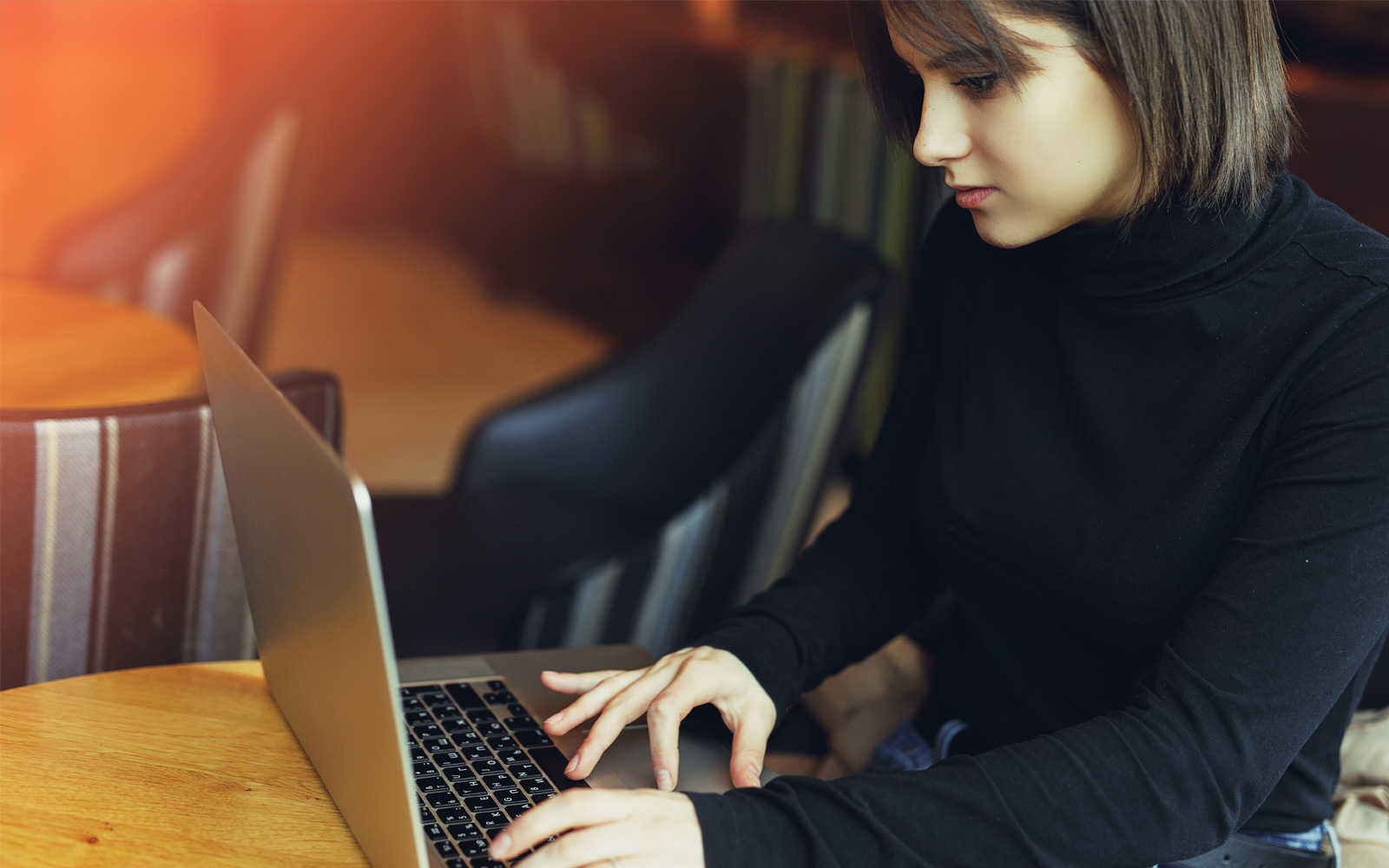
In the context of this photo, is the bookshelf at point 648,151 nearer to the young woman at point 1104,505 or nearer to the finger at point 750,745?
the young woman at point 1104,505

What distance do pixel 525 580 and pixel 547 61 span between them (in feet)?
10.2

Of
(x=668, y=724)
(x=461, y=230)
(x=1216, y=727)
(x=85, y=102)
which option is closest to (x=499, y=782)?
(x=668, y=724)

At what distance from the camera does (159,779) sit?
32.3 inches

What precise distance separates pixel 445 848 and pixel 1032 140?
62cm

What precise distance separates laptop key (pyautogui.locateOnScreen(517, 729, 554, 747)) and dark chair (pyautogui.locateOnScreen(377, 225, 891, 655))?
679 mm

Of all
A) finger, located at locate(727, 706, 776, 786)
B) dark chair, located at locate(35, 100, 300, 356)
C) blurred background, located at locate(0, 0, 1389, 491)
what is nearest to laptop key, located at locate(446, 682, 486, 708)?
finger, located at locate(727, 706, 776, 786)

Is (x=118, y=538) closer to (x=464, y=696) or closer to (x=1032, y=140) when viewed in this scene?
(x=464, y=696)

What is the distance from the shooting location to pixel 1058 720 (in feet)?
3.36

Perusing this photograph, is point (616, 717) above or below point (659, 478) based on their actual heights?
above

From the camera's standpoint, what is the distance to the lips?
0.92 m

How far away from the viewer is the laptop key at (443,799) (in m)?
0.79

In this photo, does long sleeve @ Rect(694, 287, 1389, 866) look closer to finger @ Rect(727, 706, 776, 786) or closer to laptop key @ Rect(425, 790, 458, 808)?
finger @ Rect(727, 706, 776, 786)

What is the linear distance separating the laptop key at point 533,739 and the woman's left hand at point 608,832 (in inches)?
6.7

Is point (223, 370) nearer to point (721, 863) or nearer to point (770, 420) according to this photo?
point (721, 863)
